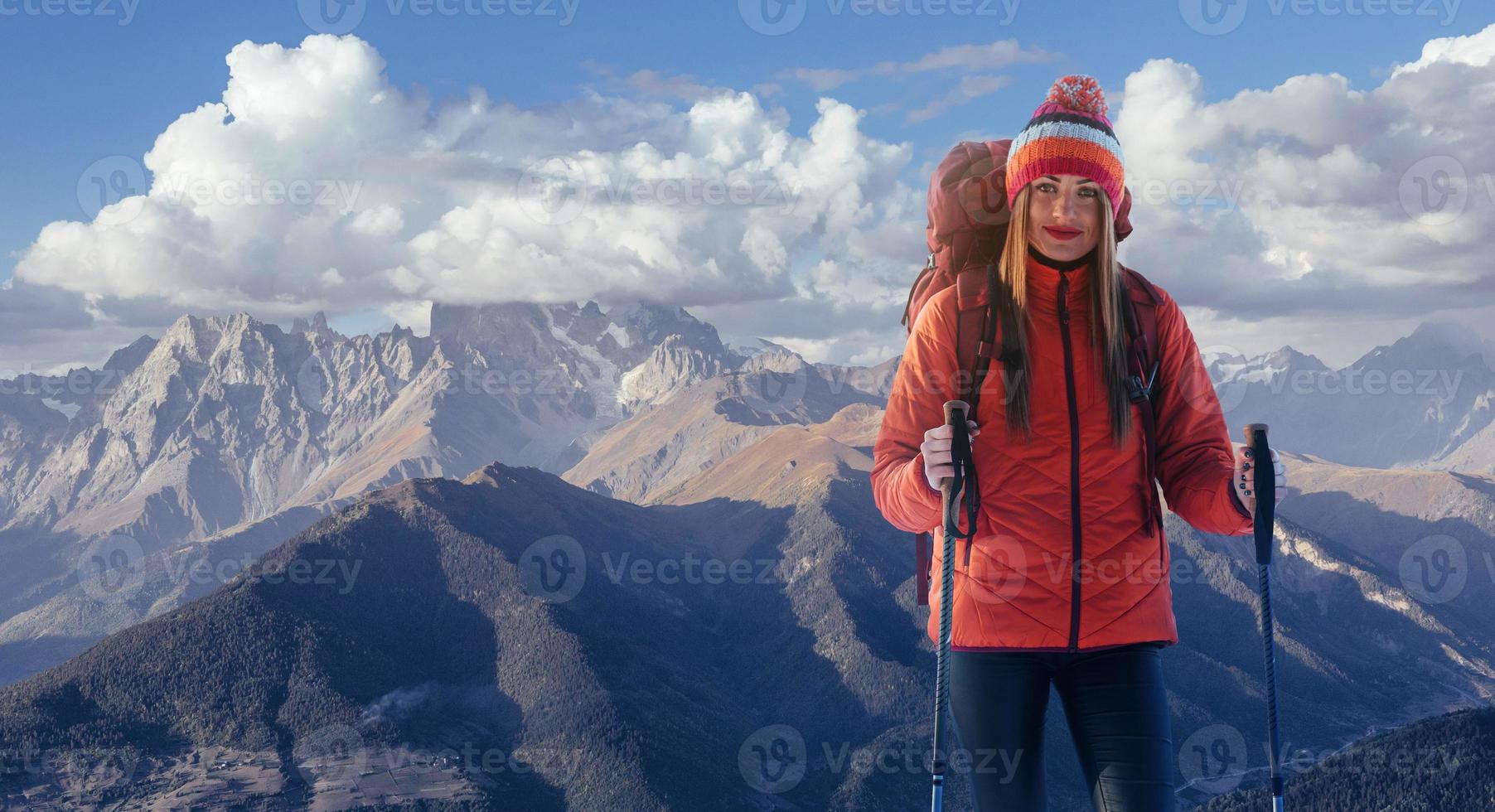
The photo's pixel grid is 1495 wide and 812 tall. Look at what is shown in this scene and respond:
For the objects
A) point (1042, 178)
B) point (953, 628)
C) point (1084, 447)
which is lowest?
point (953, 628)

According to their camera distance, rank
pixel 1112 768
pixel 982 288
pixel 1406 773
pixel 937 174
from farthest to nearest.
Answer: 1. pixel 1406 773
2. pixel 937 174
3. pixel 982 288
4. pixel 1112 768

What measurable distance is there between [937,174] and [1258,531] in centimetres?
418

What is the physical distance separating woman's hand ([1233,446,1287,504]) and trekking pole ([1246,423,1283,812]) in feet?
0.07

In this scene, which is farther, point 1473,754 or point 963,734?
point 1473,754

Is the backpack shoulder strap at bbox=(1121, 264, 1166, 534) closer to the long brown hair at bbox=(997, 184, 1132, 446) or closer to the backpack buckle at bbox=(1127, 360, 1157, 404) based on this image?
the backpack buckle at bbox=(1127, 360, 1157, 404)

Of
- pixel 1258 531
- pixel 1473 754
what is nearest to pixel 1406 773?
pixel 1473 754

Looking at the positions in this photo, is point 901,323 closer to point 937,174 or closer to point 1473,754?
point 937,174

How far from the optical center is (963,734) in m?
8.47

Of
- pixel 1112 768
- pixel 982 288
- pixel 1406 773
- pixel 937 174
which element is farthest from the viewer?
pixel 1406 773

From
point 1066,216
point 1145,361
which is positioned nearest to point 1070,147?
point 1066,216

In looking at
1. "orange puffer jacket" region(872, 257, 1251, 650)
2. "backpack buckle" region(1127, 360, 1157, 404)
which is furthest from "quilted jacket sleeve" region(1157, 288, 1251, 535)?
"backpack buckle" region(1127, 360, 1157, 404)

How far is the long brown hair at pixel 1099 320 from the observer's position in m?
8.16

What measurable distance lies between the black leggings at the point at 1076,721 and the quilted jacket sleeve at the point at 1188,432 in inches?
49.5

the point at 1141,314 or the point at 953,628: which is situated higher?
the point at 1141,314
